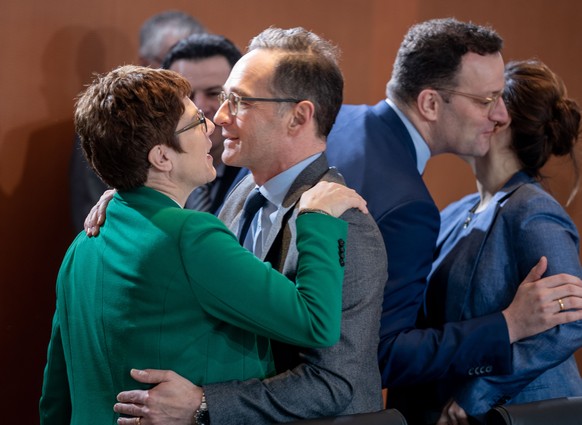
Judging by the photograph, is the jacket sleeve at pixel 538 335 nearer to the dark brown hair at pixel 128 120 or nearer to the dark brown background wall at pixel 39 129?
the dark brown hair at pixel 128 120

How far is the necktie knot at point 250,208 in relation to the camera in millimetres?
2146

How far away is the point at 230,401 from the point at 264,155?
61 cm

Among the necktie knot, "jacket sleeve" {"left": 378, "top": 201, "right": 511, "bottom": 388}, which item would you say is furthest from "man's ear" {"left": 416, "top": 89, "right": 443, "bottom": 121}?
the necktie knot

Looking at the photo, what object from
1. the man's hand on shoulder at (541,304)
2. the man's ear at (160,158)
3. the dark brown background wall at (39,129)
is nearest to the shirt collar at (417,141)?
the man's hand on shoulder at (541,304)

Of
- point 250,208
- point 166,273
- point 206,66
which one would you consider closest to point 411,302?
point 250,208

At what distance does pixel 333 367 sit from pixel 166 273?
42 centimetres

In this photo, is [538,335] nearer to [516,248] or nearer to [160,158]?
[516,248]

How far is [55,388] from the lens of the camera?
1.97 metres

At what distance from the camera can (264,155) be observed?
2.10 m

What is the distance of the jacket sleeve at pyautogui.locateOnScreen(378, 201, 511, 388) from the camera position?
2.21 m

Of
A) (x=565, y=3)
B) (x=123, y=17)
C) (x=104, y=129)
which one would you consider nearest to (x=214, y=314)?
(x=104, y=129)

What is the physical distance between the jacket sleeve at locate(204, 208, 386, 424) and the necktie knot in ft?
1.06

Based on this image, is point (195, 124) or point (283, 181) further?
point (283, 181)

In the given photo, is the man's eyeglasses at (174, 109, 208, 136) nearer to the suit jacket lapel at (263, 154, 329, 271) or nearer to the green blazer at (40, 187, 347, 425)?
the green blazer at (40, 187, 347, 425)
